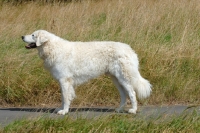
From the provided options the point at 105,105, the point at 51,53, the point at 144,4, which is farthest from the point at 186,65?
the point at 144,4

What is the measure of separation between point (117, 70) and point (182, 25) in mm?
4790

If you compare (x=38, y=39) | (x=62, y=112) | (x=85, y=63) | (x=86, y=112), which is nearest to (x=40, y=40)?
(x=38, y=39)

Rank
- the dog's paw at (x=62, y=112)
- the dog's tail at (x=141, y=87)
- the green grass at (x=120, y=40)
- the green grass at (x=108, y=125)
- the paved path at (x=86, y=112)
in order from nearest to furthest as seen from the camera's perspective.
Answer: the green grass at (x=108, y=125) < the green grass at (x=120, y=40) < the paved path at (x=86, y=112) < the dog's paw at (x=62, y=112) < the dog's tail at (x=141, y=87)

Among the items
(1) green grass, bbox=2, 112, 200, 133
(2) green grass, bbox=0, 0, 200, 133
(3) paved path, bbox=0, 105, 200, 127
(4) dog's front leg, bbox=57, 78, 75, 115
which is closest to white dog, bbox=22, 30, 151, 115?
(4) dog's front leg, bbox=57, 78, 75, 115

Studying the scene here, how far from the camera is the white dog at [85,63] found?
8516 mm

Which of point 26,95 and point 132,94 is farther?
point 26,95

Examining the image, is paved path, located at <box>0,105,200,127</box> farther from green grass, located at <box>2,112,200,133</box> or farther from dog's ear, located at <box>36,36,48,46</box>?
dog's ear, located at <box>36,36,48,46</box>

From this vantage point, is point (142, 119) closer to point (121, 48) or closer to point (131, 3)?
point (121, 48)

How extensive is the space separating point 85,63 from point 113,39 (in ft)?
10.8

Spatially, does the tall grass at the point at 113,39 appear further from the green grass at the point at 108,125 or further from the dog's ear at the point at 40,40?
the green grass at the point at 108,125

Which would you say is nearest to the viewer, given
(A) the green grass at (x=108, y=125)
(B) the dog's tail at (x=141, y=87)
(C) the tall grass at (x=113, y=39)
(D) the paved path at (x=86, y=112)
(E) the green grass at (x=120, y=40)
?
(A) the green grass at (x=108, y=125)

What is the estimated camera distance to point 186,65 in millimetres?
10617

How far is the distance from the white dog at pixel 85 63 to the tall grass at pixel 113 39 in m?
1.03

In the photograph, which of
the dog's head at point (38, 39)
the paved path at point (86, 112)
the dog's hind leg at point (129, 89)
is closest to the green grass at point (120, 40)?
the paved path at point (86, 112)
